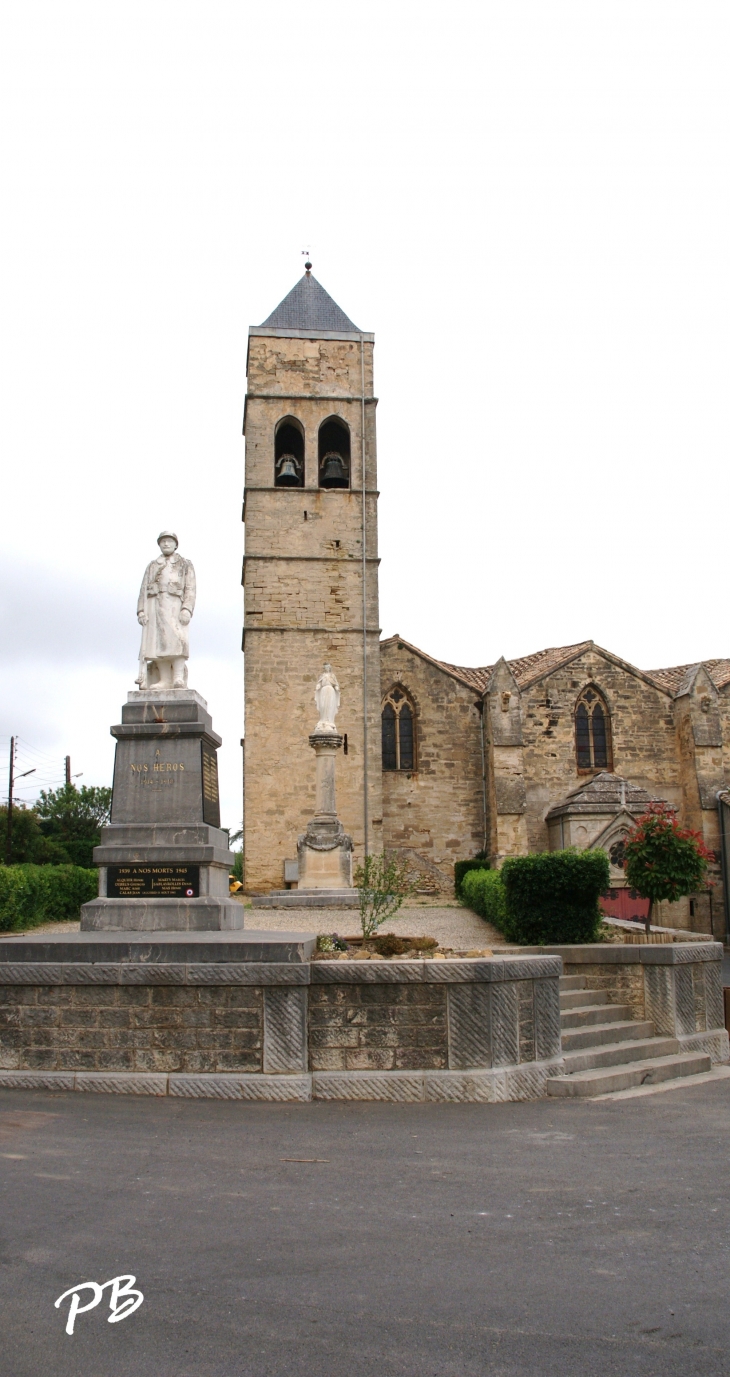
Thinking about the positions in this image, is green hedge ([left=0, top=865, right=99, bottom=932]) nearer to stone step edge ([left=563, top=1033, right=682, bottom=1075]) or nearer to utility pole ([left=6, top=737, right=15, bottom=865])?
stone step edge ([left=563, top=1033, right=682, bottom=1075])

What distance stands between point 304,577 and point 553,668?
8.23 meters

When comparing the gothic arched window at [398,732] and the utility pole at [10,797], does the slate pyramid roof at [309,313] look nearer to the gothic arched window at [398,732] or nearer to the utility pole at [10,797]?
the gothic arched window at [398,732]

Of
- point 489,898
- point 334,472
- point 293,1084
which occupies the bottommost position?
point 293,1084

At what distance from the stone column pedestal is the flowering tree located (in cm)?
1061

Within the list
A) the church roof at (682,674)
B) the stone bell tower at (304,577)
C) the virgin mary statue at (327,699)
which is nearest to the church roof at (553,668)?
the church roof at (682,674)

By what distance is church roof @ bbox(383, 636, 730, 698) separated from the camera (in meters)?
29.6

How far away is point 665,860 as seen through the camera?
11109 millimetres

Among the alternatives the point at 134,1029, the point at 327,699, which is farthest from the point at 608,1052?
the point at 327,699

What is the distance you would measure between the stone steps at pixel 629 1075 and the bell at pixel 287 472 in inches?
848

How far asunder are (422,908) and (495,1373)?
19.1m

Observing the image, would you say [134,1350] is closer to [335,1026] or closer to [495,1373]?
[495,1373]

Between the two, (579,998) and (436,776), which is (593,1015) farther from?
(436,776)

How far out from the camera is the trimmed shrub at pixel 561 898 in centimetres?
1184

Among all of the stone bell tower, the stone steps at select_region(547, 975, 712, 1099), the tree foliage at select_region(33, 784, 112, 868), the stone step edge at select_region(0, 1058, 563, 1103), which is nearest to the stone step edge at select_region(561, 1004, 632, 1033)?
the stone steps at select_region(547, 975, 712, 1099)
